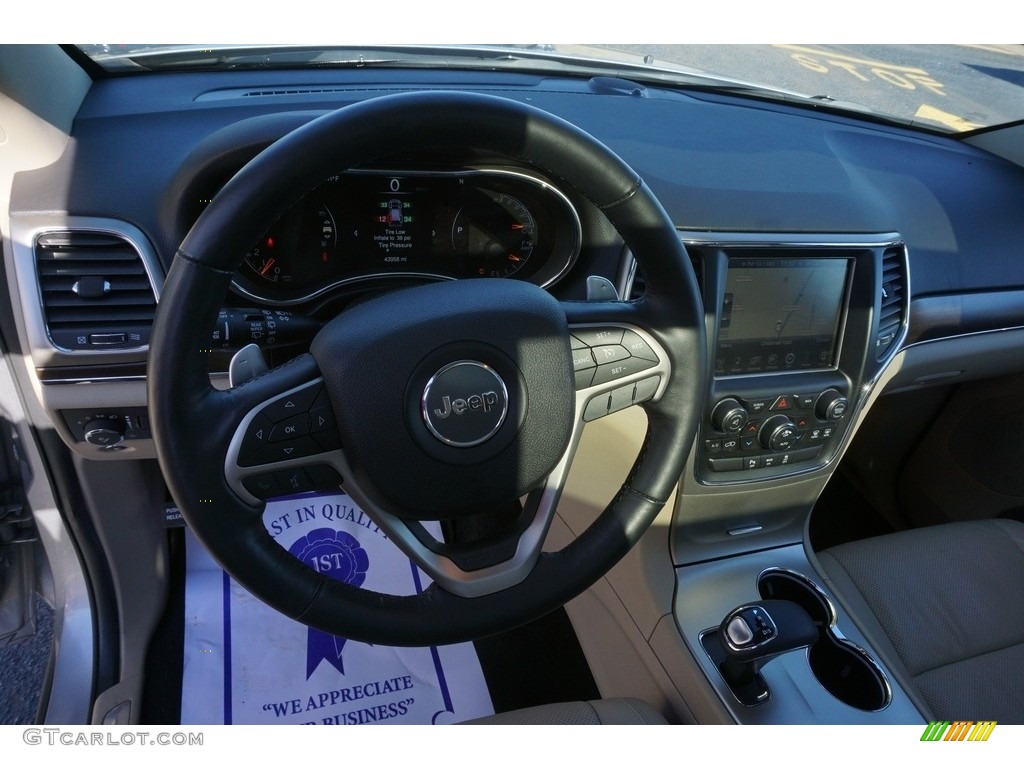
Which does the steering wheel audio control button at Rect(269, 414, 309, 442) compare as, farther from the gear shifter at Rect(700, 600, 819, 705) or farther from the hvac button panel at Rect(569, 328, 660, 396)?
the gear shifter at Rect(700, 600, 819, 705)

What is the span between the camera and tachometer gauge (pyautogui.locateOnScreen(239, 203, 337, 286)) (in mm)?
1313

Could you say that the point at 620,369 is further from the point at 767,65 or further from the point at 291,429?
the point at 767,65

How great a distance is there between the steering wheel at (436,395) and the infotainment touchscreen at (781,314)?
432 mm

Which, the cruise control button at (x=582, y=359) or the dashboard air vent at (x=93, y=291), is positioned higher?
the cruise control button at (x=582, y=359)

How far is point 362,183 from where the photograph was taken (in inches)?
52.1

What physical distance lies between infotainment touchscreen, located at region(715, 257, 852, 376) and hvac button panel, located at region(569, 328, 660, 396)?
457mm

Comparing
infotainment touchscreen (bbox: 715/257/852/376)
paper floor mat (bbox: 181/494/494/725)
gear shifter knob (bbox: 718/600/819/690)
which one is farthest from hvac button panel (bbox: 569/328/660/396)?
paper floor mat (bbox: 181/494/494/725)

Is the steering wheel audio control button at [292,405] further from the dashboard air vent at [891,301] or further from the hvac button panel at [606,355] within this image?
the dashboard air vent at [891,301]

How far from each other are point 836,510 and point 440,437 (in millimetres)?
2134

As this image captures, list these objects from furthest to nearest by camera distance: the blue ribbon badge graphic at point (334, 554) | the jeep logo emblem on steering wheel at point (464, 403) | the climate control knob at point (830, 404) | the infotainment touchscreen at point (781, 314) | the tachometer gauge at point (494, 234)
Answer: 1. the blue ribbon badge graphic at point (334, 554)
2. the climate control knob at point (830, 404)
3. the infotainment touchscreen at point (781, 314)
4. the tachometer gauge at point (494, 234)
5. the jeep logo emblem on steering wheel at point (464, 403)

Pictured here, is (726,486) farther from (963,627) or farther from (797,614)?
(963,627)

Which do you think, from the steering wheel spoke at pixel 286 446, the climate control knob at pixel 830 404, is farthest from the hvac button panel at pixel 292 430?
the climate control knob at pixel 830 404
